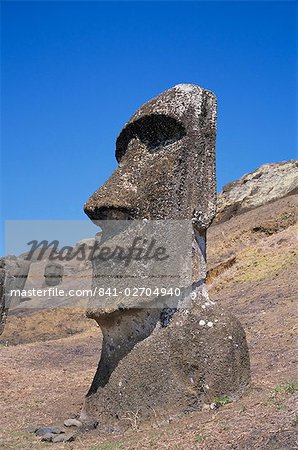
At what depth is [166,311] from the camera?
876cm

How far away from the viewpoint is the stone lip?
39969mm

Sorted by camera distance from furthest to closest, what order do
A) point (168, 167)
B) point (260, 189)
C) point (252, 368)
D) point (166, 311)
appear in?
point (260, 189) < point (252, 368) < point (168, 167) < point (166, 311)

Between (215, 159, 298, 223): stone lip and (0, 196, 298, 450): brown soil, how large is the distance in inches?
397

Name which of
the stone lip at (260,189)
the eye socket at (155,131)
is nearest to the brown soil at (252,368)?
the eye socket at (155,131)

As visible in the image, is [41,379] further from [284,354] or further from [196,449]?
[196,449]

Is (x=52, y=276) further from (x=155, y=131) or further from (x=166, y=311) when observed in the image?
(x=166, y=311)

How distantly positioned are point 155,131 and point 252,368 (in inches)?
158

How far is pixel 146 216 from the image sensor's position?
29.2 feet

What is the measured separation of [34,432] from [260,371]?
3.47 m

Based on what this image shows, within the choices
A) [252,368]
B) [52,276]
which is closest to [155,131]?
[252,368]

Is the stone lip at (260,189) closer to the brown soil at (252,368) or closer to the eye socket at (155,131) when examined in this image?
the brown soil at (252,368)

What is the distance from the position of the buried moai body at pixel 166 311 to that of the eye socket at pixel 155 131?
1 centimetres

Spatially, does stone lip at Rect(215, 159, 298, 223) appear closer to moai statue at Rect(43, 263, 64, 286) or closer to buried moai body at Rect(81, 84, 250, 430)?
moai statue at Rect(43, 263, 64, 286)

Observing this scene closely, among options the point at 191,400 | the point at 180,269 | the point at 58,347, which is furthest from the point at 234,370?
the point at 58,347
